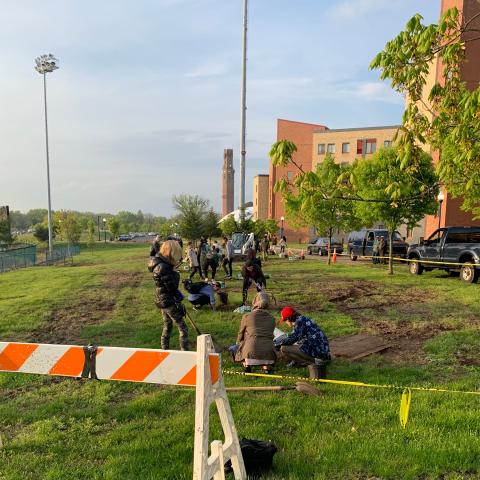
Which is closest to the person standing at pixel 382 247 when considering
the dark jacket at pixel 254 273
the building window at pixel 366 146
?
the dark jacket at pixel 254 273

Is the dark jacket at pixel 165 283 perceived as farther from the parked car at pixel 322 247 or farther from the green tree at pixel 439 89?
the parked car at pixel 322 247

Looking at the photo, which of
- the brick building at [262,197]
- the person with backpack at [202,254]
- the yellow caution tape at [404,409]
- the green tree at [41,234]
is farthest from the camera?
the brick building at [262,197]

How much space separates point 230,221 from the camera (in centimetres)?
3016

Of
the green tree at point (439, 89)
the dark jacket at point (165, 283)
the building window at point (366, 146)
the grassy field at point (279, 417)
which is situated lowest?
the grassy field at point (279, 417)

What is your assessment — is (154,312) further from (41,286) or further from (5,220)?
(5,220)

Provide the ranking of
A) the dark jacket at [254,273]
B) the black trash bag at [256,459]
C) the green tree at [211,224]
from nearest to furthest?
the black trash bag at [256,459], the dark jacket at [254,273], the green tree at [211,224]

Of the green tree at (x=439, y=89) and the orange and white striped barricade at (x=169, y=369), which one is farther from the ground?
the green tree at (x=439, y=89)

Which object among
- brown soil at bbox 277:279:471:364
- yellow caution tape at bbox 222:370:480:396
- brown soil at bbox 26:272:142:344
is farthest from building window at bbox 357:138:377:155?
yellow caution tape at bbox 222:370:480:396

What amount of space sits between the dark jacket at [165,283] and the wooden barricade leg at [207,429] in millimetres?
3283

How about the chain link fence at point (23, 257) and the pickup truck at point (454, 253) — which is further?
the chain link fence at point (23, 257)

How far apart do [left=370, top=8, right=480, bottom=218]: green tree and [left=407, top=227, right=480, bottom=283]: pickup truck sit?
466 inches

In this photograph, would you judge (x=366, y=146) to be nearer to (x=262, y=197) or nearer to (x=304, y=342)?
(x=262, y=197)

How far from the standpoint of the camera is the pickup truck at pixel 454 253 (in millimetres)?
14586

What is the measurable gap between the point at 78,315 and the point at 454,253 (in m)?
13.3
